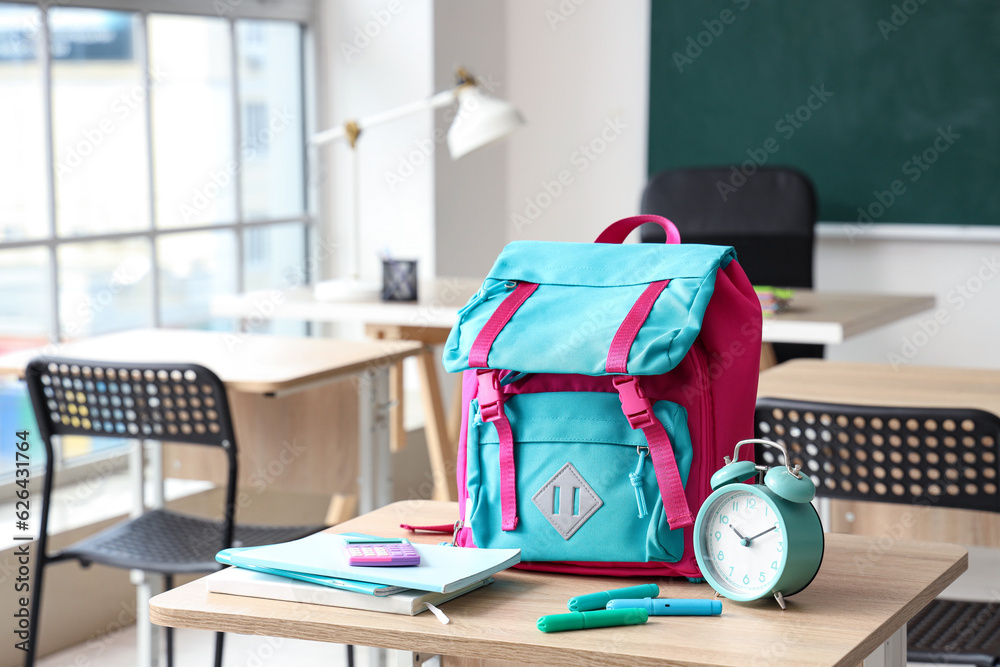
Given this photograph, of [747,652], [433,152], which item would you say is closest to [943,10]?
[433,152]

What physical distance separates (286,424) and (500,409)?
1.60 metres

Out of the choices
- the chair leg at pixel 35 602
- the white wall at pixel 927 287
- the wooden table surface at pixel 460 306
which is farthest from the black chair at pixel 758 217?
the chair leg at pixel 35 602

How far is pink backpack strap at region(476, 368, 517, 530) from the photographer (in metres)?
1.16

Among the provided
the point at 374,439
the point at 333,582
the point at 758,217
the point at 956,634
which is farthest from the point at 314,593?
the point at 758,217

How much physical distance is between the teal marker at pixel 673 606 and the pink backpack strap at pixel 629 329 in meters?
0.21

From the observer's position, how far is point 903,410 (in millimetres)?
1633

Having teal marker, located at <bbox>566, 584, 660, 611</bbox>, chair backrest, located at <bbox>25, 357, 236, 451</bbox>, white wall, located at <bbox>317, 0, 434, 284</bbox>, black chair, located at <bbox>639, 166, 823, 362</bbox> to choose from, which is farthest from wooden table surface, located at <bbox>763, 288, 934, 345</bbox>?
teal marker, located at <bbox>566, 584, 660, 611</bbox>

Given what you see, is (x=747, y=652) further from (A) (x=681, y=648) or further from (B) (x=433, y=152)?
(B) (x=433, y=152)

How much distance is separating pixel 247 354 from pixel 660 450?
5.44 feet

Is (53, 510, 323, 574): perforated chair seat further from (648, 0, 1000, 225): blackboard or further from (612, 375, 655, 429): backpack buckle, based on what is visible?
(648, 0, 1000, 225): blackboard

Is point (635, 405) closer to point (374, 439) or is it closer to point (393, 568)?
point (393, 568)

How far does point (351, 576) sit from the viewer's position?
3.44 ft

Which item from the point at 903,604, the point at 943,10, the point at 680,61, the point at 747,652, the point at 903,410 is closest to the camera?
the point at 747,652

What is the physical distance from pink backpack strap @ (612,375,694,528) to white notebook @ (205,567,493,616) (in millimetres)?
187
